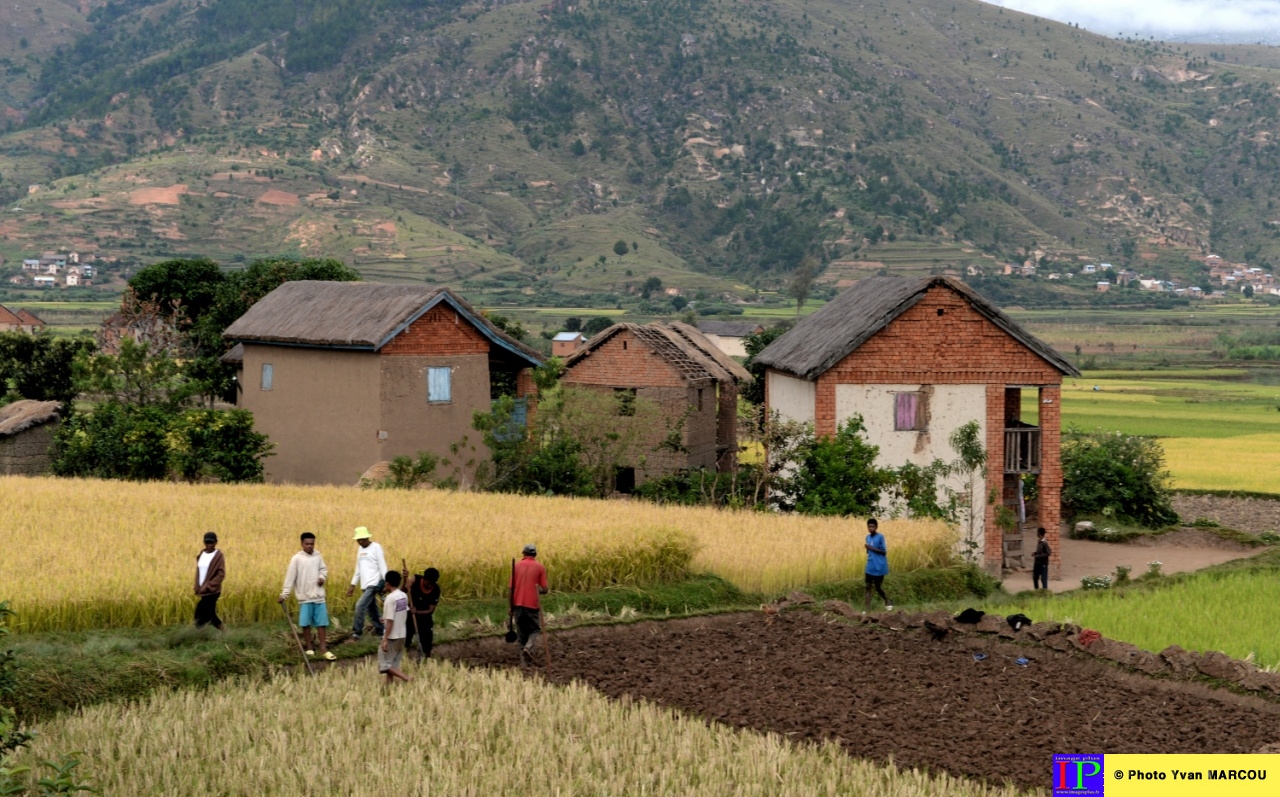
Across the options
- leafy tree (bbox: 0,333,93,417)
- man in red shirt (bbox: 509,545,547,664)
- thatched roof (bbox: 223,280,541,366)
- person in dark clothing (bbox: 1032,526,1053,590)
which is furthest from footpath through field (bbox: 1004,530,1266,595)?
leafy tree (bbox: 0,333,93,417)

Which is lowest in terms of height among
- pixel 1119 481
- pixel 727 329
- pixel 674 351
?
pixel 1119 481

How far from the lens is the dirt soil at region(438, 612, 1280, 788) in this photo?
13695 millimetres

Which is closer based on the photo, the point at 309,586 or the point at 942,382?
the point at 309,586

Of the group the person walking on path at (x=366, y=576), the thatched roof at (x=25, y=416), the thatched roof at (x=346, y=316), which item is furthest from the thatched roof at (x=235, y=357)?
the person walking on path at (x=366, y=576)

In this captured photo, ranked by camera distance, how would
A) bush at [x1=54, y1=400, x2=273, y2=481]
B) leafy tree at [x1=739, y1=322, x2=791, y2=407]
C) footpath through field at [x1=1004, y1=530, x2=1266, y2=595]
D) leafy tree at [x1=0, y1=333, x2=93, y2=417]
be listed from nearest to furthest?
footpath through field at [x1=1004, y1=530, x2=1266, y2=595] → bush at [x1=54, y1=400, x2=273, y2=481] → leafy tree at [x1=0, y1=333, x2=93, y2=417] → leafy tree at [x1=739, y1=322, x2=791, y2=407]

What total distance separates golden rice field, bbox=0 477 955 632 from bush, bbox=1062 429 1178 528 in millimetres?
11043

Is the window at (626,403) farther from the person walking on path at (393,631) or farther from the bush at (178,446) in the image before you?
the person walking on path at (393,631)

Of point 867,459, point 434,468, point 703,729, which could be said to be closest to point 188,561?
point 703,729

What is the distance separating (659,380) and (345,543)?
19.6m

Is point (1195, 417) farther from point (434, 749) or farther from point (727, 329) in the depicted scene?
point (434, 749)

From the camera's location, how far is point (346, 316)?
34906 mm

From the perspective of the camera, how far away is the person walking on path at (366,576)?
17.2 metres

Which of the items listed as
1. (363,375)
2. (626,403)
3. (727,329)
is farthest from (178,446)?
(727,329)

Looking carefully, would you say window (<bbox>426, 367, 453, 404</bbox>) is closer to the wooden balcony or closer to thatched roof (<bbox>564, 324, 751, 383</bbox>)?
thatched roof (<bbox>564, 324, 751, 383</bbox>)
